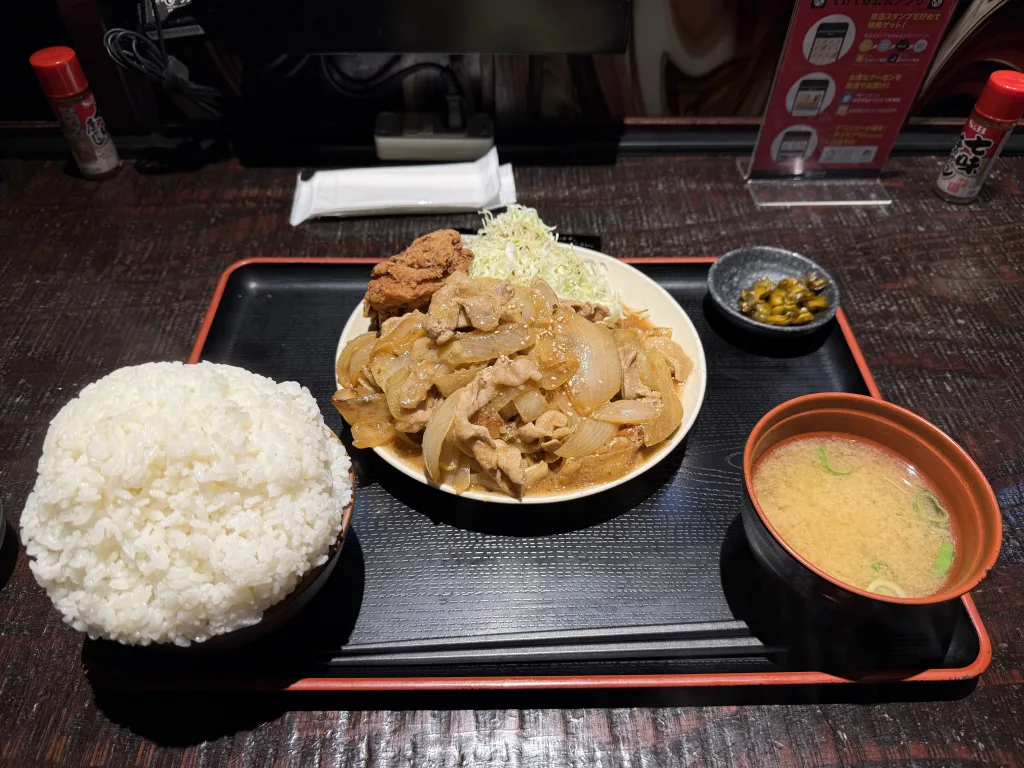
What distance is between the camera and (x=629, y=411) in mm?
2141

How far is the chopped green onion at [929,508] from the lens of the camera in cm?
188

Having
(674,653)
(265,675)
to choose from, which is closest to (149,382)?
(265,675)

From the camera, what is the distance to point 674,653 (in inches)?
73.9

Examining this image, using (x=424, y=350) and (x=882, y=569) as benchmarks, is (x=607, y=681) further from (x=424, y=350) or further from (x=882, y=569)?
(x=424, y=350)

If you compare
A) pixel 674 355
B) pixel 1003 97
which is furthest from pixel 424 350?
pixel 1003 97

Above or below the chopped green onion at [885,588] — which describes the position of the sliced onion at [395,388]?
above

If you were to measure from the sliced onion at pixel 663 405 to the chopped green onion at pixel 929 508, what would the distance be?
720 mm

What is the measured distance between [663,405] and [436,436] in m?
0.76

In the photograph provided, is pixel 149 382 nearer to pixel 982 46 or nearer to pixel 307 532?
pixel 307 532

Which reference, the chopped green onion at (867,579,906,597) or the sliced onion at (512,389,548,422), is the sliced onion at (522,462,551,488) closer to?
the sliced onion at (512,389,548,422)

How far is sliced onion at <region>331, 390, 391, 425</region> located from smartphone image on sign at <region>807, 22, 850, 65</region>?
2.56 meters

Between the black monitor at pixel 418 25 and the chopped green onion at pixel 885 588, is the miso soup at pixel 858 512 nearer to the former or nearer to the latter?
the chopped green onion at pixel 885 588

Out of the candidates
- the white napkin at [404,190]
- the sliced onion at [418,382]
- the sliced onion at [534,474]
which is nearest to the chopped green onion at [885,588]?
the sliced onion at [534,474]

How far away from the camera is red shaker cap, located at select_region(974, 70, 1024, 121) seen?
9.97 feet
